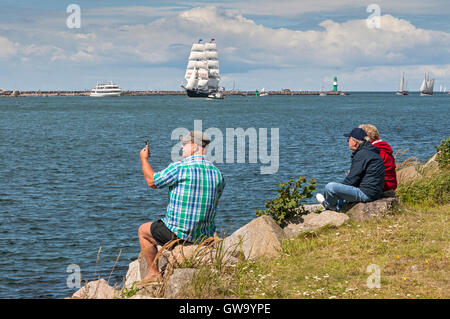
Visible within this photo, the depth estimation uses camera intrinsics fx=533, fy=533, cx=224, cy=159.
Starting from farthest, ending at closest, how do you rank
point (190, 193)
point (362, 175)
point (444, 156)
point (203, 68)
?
point (203, 68), point (444, 156), point (362, 175), point (190, 193)

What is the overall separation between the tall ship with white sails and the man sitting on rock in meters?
148

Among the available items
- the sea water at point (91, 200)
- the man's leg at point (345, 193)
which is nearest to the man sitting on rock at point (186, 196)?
the sea water at point (91, 200)

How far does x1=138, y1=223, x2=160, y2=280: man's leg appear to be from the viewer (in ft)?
21.9

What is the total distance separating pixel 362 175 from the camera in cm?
924

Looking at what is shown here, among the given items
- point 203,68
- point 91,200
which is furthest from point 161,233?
point 203,68

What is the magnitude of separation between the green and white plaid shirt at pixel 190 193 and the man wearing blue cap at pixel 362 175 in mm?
3358

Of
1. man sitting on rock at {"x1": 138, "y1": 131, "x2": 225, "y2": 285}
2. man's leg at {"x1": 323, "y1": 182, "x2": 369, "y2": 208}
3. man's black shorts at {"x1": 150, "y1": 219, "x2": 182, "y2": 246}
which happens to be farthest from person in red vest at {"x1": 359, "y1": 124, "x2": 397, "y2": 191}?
man's black shorts at {"x1": 150, "y1": 219, "x2": 182, "y2": 246}

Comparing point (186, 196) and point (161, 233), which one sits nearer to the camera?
point (186, 196)

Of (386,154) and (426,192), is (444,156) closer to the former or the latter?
(426,192)

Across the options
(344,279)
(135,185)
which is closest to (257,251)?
(344,279)

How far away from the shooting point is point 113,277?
11367 mm

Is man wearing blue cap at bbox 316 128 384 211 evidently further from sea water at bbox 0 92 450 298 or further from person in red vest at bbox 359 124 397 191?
sea water at bbox 0 92 450 298

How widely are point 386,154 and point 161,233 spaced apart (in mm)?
4880
